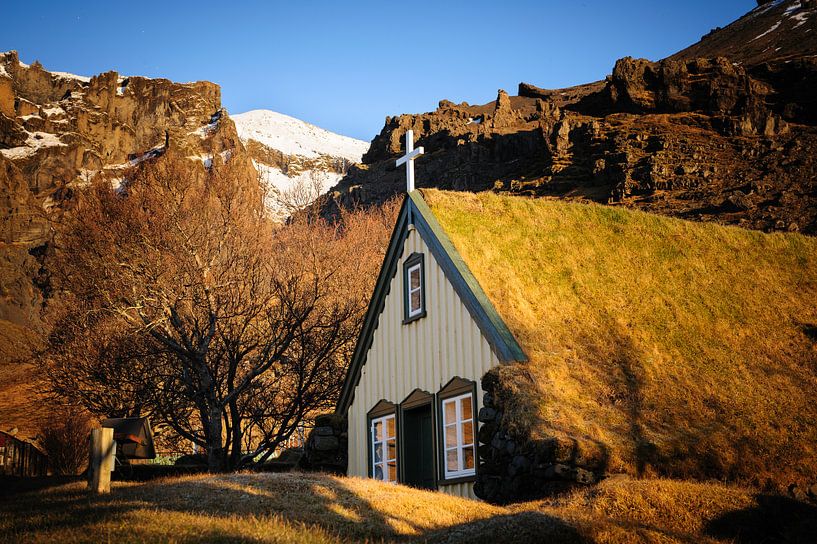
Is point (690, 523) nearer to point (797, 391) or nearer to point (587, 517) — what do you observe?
point (587, 517)

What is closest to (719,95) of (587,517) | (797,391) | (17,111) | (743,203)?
(743,203)

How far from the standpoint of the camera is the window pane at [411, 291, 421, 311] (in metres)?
16.5

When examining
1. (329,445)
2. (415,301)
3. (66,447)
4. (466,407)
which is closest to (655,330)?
(466,407)

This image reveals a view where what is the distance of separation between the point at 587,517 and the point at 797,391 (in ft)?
26.7

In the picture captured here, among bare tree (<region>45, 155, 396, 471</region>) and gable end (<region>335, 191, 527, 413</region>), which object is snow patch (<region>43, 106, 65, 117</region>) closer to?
bare tree (<region>45, 155, 396, 471</region>)

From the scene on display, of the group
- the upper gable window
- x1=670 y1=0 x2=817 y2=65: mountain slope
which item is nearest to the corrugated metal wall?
the upper gable window

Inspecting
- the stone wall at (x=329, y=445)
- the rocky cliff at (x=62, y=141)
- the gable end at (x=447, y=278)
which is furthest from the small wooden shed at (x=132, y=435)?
the rocky cliff at (x=62, y=141)

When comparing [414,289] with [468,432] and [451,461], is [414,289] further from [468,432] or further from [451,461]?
[451,461]

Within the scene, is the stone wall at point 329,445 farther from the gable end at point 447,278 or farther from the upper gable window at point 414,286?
the upper gable window at point 414,286

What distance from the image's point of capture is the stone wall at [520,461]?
1127 cm

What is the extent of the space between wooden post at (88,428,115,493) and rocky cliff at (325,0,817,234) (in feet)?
182

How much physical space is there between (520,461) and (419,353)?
464 centimetres

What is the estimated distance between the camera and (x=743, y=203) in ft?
217

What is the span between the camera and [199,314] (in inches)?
934
